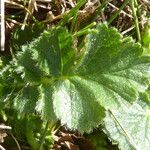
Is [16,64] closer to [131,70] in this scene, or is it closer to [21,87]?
[21,87]

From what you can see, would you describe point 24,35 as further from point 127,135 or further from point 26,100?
point 127,135

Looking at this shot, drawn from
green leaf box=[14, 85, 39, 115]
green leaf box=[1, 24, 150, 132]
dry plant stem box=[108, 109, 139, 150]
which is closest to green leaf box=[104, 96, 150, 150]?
dry plant stem box=[108, 109, 139, 150]

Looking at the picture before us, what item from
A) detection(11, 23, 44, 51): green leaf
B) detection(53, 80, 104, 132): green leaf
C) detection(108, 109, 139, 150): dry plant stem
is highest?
detection(11, 23, 44, 51): green leaf

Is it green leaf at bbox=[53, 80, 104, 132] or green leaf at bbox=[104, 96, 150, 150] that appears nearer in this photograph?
green leaf at bbox=[53, 80, 104, 132]

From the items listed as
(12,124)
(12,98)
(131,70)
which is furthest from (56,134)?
(131,70)

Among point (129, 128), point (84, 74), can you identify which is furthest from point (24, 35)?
point (129, 128)

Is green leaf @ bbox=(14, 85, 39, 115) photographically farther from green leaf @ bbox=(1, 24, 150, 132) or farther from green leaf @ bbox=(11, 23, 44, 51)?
green leaf @ bbox=(11, 23, 44, 51)
